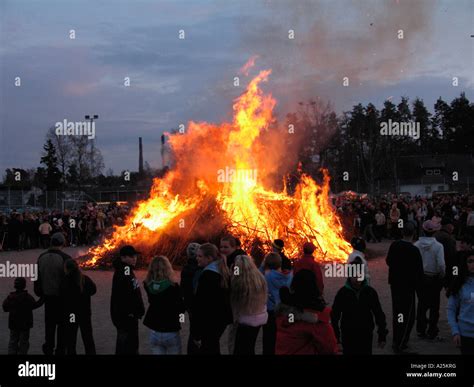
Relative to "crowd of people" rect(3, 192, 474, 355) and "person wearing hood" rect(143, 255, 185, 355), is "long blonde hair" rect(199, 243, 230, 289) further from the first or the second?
→ "person wearing hood" rect(143, 255, 185, 355)

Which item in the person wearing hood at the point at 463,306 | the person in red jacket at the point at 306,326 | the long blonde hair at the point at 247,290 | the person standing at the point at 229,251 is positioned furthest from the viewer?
the person standing at the point at 229,251

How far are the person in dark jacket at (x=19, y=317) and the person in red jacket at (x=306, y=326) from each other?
11.9 ft

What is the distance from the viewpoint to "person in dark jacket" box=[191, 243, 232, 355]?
537 cm

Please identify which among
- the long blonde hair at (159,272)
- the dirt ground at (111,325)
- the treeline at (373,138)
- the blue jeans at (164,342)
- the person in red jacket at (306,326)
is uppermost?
the treeline at (373,138)

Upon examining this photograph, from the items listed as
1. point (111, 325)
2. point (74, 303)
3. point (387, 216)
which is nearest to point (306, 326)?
point (74, 303)

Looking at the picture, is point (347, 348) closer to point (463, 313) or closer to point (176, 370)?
point (463, 313)

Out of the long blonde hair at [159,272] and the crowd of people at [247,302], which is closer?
the crowd of people at [247,302]

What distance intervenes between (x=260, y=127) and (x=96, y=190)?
42.4 meters

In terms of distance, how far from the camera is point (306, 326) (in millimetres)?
4855

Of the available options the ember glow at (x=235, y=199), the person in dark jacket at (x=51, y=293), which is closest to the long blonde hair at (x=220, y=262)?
the person in dark jacket at (x=51, y=293)

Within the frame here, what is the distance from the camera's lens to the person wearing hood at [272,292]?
21.8ft

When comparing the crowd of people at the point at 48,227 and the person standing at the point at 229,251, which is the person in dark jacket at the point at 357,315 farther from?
the crowd of people at the point at 48,227

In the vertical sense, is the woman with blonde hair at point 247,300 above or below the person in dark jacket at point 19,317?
above

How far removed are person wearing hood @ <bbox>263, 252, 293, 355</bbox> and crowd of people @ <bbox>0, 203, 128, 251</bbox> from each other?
656 inches
